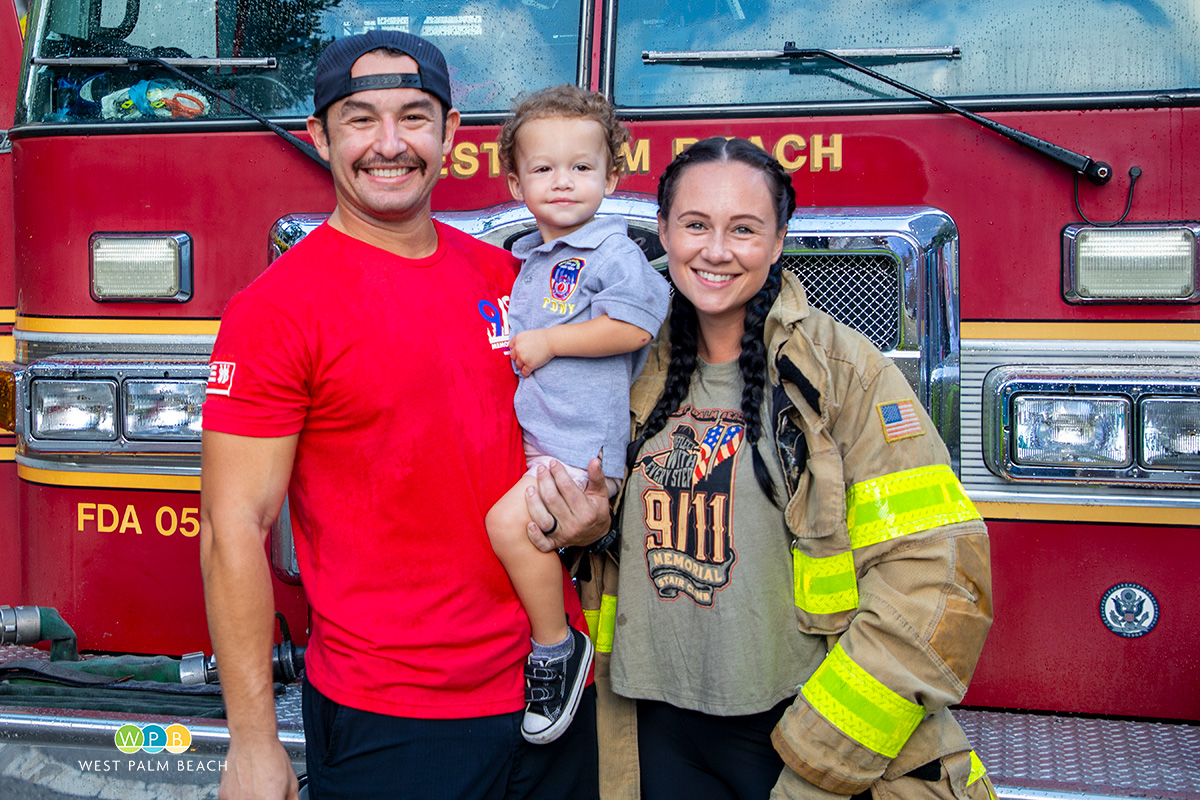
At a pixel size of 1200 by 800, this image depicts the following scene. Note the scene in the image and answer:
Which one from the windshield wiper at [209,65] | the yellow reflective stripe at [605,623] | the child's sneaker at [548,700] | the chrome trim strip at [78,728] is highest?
the windshield wiper at [209,65]

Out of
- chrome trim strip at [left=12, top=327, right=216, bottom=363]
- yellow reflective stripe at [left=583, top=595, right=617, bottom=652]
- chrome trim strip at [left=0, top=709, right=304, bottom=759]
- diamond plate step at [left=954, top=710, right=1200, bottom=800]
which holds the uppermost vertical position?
chrome trim strip at [left=12, top=327, right=216, bottom=363]

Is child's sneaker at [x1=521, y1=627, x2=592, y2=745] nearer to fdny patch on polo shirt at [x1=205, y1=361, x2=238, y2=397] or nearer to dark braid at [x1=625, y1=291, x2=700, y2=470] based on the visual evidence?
dark braid at [x1=625, y1=291, x2=700, y2=470]

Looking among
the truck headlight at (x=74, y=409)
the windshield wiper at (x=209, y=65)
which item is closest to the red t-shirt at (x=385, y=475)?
the windshield wiper at (x=209, y=65)

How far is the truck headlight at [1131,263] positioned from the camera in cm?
243

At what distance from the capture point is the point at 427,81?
190 centimetres

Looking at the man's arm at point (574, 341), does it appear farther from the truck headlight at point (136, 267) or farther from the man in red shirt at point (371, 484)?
the truck headlight at point (136, 267)

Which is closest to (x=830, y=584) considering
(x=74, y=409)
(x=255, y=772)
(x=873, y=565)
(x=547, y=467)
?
(x=873, y=565)

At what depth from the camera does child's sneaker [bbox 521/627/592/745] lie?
6.29ft

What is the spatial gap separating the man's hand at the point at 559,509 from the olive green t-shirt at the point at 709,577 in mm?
97

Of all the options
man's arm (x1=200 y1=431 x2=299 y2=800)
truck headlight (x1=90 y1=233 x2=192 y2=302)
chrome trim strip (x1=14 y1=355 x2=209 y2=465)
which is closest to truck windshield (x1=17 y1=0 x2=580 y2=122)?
truck headlight (x1=90 y1=233 x2=192 y2=302)

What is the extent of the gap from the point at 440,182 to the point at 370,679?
143 centimetres

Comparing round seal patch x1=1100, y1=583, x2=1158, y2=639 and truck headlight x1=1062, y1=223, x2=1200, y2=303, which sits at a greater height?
truck headlight x1=1062, y1=223, x2=1200, y2=303

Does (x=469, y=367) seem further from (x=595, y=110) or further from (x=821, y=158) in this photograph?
(x=821, y=158)

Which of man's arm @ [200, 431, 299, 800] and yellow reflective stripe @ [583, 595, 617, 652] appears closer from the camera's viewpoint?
man's arm @ [200, 431, 299, 800]
